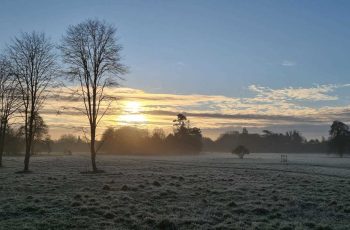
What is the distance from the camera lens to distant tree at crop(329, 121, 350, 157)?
364ft

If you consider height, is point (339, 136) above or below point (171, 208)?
above

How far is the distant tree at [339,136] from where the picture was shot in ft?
364

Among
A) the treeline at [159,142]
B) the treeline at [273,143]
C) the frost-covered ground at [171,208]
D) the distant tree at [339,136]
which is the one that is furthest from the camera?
the treeline at [273,143]

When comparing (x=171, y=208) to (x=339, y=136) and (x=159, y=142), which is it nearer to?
(x=339, y=136)

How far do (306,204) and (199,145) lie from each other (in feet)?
425

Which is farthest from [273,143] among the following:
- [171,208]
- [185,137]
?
[171,208]

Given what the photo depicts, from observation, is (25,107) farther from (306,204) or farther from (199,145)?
(199,145)

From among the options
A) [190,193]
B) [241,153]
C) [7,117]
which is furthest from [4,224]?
[241,153]

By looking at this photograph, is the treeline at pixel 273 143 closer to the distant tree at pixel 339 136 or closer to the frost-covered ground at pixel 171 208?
the distant tree at pixel 339 136

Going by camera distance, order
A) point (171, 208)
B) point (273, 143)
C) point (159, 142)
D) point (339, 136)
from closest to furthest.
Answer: point (171, 208)
point (339, 136)
point (159, 142)
point (273, 143)

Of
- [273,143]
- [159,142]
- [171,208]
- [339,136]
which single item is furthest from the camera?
[273,143]

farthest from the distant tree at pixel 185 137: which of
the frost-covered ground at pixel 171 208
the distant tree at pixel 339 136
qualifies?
the frost-covered ground at pixel 171 208

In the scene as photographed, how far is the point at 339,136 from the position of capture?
111000mm

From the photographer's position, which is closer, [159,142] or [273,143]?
[159,142]
